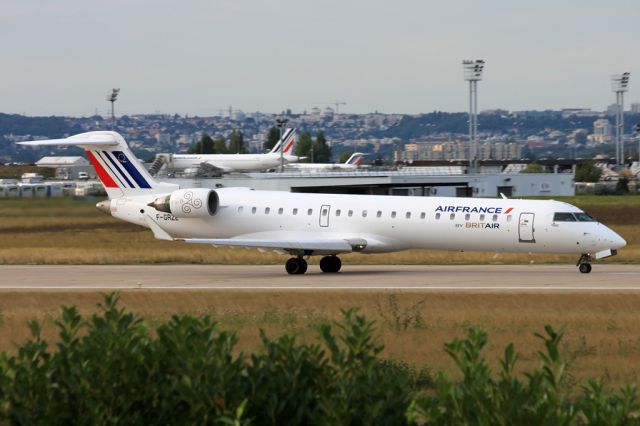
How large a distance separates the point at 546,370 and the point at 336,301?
15255 mm

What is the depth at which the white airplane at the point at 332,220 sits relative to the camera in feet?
101

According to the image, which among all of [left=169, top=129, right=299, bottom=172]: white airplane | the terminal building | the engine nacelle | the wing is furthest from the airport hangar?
the terminal building

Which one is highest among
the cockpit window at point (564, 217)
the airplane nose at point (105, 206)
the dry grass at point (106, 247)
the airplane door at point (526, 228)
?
the airplane nose at point (105, 206)

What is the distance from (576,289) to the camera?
Result: 88.7 feet

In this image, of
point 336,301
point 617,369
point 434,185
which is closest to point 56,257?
point 336,301

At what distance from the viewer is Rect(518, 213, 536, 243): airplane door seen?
30562mm

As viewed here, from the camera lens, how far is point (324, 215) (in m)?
33.0

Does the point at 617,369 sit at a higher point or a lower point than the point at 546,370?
lower

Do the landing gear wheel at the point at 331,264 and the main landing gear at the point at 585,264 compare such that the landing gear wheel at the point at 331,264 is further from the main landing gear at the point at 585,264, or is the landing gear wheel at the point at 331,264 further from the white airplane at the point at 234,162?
the white airplane at the point at 234,162

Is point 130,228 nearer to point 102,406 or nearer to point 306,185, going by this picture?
point 306,185

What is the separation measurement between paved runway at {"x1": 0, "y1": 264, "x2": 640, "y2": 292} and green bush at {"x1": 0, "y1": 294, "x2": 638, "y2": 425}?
16.9 metres

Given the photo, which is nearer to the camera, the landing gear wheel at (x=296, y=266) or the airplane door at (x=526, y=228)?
the airplane door at (x=526, y=228)

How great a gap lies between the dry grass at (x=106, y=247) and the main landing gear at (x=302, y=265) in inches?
147

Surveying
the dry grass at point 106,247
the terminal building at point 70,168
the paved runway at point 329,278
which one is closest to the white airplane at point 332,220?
the paved runway at point 329,278
